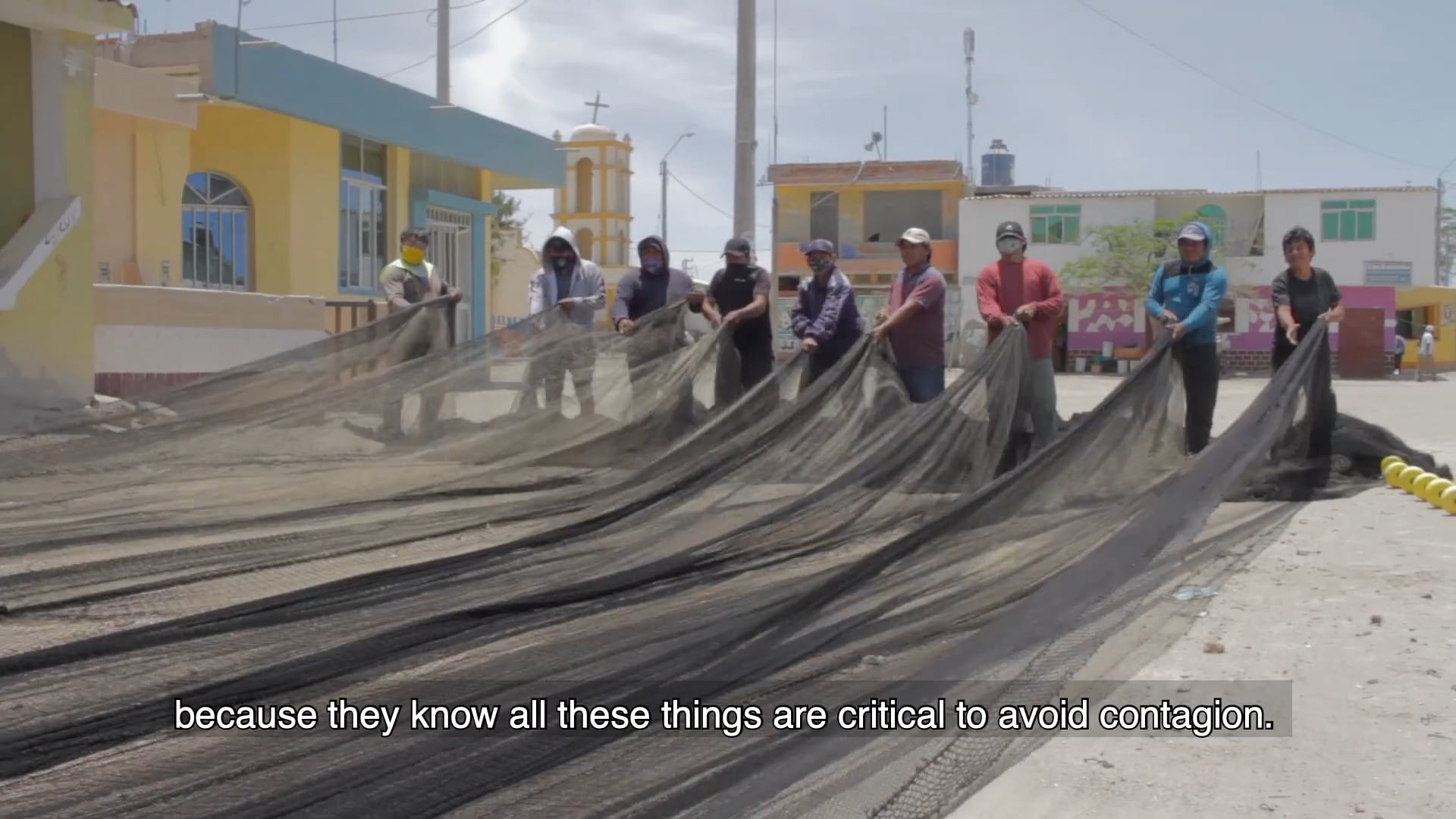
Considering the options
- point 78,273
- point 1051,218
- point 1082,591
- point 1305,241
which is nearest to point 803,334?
point 1305,241

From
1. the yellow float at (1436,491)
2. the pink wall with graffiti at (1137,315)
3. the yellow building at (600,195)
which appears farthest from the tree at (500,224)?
the yellow float at (1436,491)

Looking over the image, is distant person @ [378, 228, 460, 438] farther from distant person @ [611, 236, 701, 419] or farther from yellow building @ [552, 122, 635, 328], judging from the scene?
yellow building @ [552, 122, 635, 328]

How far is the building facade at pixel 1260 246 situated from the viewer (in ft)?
137

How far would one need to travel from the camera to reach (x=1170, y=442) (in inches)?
246

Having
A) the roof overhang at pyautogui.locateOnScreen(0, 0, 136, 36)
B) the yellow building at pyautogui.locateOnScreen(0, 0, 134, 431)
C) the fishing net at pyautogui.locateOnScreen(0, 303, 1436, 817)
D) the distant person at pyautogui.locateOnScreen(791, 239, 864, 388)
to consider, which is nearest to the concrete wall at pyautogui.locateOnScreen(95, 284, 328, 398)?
Result: the yellow building at pyautogui.locateOnScreen(0, 0, 134, 431)

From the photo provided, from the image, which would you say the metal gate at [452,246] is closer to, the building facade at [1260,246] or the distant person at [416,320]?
the distant person at [416,320]

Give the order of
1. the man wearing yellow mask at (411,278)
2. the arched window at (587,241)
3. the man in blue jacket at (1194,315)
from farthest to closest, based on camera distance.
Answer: the arched window at (587,241), the man wearing yellow mask at (411,278), the man in blue jacket at (1194,315)

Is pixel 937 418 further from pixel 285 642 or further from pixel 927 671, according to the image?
pixel 285 642

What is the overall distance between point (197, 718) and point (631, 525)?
2272 mm

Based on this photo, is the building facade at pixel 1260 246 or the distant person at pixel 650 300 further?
the building facade at pixel 1260 246

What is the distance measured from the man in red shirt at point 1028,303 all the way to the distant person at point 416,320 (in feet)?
9.63

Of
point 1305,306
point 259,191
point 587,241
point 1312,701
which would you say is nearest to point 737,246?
point 1305,306

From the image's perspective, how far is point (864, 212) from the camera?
47719 mm

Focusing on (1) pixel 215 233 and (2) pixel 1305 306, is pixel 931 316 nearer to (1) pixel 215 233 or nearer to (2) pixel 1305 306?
(2) pixel 1305 306
